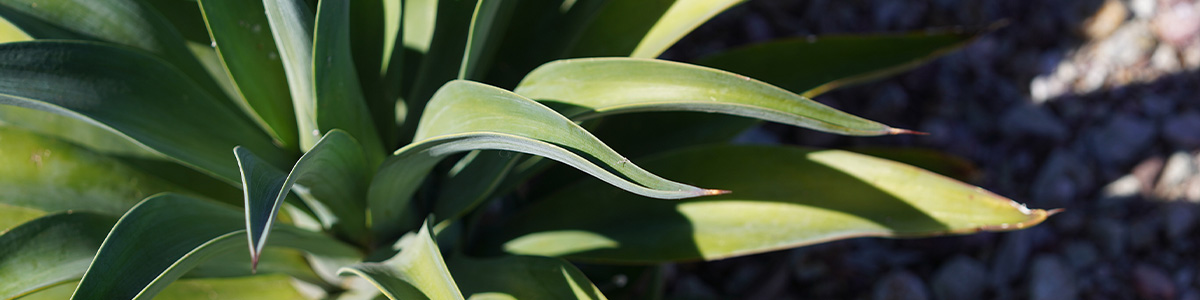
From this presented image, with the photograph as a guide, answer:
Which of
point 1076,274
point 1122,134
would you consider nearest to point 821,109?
point 1076,274

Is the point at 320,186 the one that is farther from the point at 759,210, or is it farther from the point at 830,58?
the point at 830,58

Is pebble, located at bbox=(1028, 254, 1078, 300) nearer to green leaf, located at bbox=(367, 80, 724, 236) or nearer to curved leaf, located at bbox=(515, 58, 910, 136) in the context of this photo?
curved leaf, located at bbox=(515, 58, 910, 136)

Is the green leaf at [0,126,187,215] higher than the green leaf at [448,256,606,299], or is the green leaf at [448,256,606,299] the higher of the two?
the green leaf at [0,126,187,215]

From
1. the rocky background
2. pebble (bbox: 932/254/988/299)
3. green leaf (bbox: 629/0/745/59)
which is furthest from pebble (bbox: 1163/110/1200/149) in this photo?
green leaf (bbox: 629/0/745/59)

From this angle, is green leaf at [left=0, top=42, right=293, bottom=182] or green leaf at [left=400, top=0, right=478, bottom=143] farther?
green leaf at [left=400, top=0, right=478, bottom=143]

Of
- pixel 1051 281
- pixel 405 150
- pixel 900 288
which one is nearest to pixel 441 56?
pixel 405 150

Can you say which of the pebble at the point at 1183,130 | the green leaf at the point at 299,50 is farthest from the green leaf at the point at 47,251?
the pebble at the point at 1183,130
